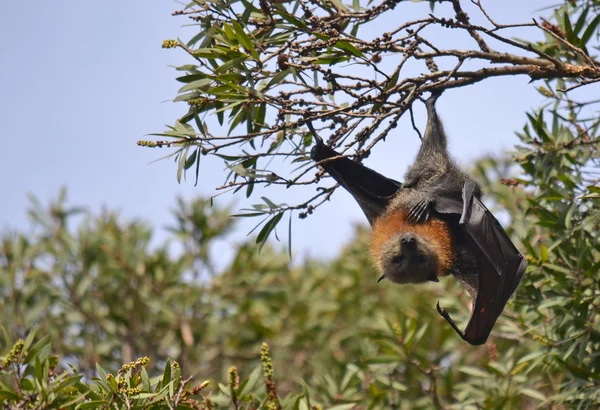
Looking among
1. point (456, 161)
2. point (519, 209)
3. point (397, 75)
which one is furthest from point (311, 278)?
point (397, 75)

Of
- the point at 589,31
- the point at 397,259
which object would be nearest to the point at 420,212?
the point at 397,259

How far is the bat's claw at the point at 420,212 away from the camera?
568cm

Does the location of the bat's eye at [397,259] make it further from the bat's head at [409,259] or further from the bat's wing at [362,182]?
the bat's wing at [362,182]

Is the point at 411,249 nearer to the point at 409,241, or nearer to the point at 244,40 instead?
the point at 409,241

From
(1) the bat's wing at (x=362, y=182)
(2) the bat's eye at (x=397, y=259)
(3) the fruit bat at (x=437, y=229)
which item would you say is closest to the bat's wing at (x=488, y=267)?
(3) the fruit bat at (x=437, y=229)

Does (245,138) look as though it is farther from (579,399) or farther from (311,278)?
(311,278)

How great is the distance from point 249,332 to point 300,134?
5195 millimetres

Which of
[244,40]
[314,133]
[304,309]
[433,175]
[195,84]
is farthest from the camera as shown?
[304,309]

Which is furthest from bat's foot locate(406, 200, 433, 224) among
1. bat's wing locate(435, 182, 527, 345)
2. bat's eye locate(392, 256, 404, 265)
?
bat's wing locate(435, 182, 527, 345)

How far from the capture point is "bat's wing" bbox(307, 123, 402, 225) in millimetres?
4759

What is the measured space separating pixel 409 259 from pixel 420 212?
0.38 m

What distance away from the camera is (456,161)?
5.72m

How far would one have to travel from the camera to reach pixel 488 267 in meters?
5.07

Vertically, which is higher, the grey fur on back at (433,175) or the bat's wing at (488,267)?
the grey fur on back at (433,175)
